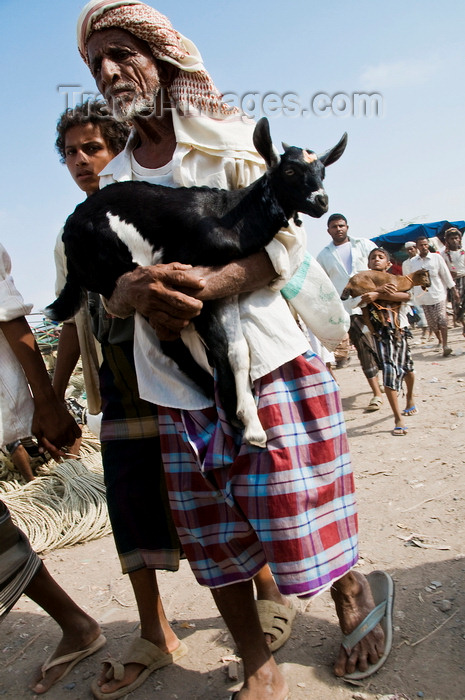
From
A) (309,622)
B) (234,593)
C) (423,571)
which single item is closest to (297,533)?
(234,593)

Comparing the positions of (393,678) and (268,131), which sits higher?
(268,131)

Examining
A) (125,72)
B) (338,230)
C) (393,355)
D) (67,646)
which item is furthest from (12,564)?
(338,230)

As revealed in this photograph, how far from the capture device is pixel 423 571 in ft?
8.50

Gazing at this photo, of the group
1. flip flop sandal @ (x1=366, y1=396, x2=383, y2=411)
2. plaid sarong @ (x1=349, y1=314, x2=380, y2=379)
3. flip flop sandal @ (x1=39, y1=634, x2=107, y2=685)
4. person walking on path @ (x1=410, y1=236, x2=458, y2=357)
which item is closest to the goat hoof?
flip flop sandal @ (x1=39, y1=634, x2=107, y2=685)

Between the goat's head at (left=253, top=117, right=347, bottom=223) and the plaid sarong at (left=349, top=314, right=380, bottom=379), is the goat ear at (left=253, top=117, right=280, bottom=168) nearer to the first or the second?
the goat's head at (left=253, top=117, right=347, bottom=223)

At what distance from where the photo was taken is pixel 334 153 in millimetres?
1786

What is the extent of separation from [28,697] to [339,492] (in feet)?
4.72

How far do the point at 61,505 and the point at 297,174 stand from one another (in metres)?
3.15

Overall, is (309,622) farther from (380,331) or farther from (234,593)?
(380,331)

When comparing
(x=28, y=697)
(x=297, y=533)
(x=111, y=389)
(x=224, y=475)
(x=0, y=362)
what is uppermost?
(x=0, y=362)

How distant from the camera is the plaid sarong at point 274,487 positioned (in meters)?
1.77

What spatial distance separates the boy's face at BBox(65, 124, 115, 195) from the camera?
2.81 m

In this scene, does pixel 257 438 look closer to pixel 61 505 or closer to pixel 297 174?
pixel 297 174

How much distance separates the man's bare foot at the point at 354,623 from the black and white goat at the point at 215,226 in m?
0.69
